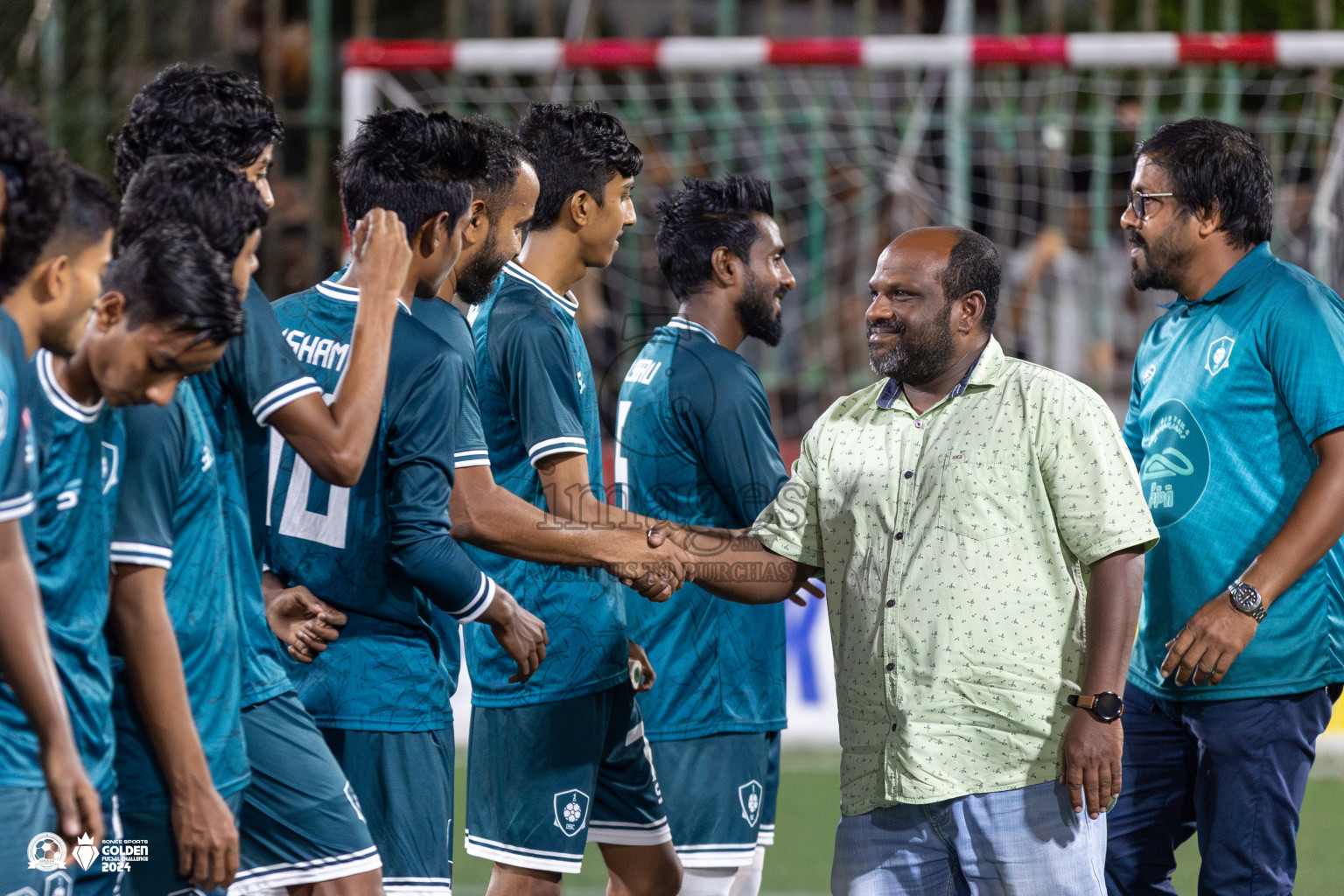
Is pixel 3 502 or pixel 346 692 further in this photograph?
pixel 346 692

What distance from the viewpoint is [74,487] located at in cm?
235

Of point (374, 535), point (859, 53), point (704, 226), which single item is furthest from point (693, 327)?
point (859, 53)

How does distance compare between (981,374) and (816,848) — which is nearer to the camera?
(981,374)

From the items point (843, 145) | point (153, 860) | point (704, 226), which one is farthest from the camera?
point (843, 145)

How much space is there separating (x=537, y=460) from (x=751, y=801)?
1106 mm

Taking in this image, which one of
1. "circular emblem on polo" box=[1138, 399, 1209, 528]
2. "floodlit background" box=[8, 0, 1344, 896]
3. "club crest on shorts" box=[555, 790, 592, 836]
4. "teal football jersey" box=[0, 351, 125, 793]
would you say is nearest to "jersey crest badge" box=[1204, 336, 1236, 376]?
"circular emblem on polo" box=[1138, 399, 1209, 528]

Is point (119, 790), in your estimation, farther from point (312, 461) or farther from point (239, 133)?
point (239, 133)

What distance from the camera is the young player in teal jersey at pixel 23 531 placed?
7.10ft

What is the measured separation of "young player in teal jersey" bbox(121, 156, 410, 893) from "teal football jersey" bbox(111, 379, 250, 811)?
0.16 feet

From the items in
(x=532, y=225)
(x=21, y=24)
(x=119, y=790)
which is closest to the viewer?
(x=119, y=790)

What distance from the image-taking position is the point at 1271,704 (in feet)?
11.3

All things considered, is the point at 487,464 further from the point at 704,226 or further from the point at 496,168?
the point at 704,226

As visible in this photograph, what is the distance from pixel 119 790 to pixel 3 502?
2.12ft

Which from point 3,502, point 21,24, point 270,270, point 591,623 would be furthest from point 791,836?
point 21,24
